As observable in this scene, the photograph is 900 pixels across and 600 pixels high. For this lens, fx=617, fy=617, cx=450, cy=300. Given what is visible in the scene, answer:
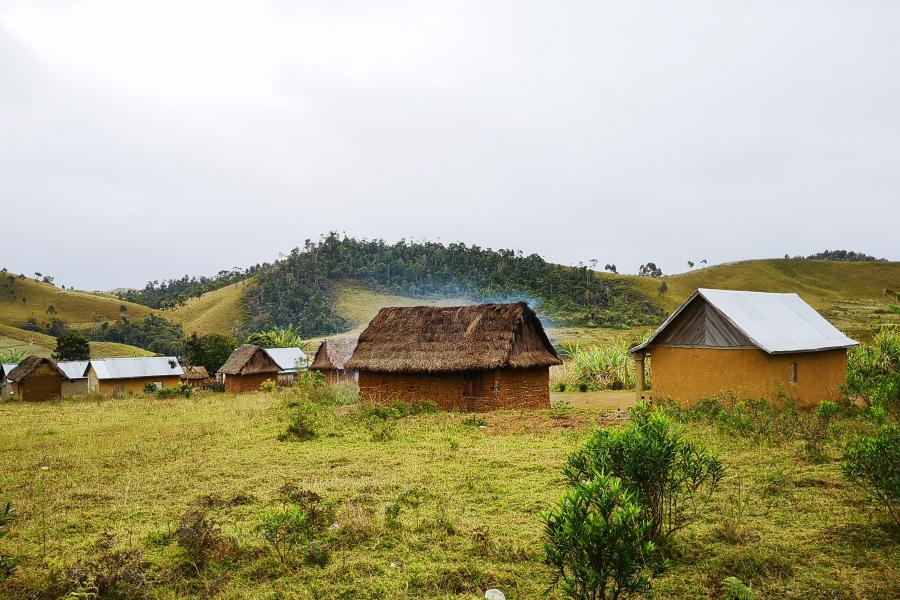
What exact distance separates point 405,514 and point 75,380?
44647mm

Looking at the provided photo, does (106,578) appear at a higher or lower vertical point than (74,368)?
lower

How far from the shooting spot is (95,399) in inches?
1283

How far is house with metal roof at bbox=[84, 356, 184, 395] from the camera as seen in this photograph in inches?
1683

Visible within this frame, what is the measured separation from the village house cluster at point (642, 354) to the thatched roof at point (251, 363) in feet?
66.8

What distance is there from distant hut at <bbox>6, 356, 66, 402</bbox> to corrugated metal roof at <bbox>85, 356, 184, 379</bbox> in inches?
168

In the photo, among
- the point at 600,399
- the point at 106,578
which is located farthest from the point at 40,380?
the point at 106,578

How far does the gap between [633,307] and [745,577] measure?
70541mm

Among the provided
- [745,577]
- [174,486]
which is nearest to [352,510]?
[174,486]

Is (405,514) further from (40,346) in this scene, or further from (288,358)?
(40,346)

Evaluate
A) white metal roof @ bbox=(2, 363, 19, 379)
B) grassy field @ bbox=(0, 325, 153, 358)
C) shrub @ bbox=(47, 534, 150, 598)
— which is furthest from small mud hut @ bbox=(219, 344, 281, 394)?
shrub @ bbox=(47, 534, 150, 598)

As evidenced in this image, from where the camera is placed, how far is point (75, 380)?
4419 centimetres

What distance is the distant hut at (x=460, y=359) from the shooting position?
20.7 metres

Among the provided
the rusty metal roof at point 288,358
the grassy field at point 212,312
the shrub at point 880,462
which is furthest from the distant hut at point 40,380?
the shrub at point 880,462

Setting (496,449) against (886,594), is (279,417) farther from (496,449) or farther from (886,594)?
(886,594)
